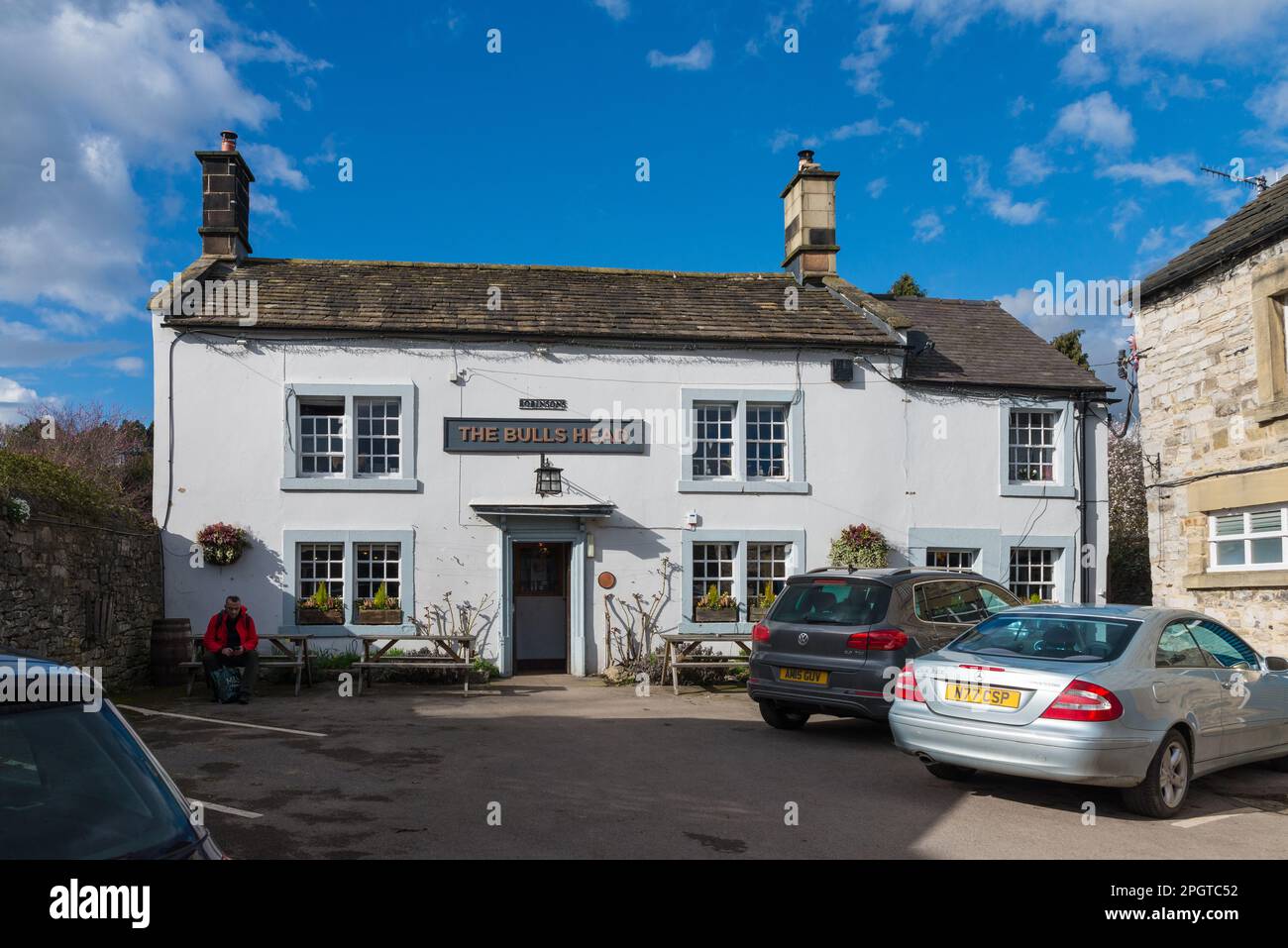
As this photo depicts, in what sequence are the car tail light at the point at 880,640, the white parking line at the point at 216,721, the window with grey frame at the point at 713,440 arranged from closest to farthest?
the car tail light at the point at 880,640 → the white parking line at the point at 216,721 → the window with grey frame at the point at 713,440

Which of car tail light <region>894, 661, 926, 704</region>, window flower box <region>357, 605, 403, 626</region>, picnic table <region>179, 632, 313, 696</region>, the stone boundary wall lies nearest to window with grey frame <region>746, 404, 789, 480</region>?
window flower box <region>357, 605, 403, 626</region>

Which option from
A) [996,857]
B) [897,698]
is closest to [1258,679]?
[897,698]

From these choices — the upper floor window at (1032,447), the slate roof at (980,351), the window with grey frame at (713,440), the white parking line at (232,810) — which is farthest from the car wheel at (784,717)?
the upper floor window at (1032,447)

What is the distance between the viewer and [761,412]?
687 inches

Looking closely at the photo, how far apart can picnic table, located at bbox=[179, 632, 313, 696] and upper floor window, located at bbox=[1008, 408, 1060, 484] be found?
12137 millimetres

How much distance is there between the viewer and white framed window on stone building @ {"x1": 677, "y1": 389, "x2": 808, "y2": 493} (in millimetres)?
16953

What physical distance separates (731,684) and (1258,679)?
334 inches

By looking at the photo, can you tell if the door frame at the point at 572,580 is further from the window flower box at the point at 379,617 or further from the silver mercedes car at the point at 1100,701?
the silver mercedes car at the point at 1100,701

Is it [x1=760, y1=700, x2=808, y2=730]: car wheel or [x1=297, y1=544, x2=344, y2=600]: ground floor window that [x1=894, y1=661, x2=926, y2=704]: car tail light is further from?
[x1=297, y1=544, x2=344, y2=600]: ground floor window

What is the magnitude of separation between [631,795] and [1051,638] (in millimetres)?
3443

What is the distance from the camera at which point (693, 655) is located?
1559 cm

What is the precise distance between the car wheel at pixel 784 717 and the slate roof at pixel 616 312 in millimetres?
7596

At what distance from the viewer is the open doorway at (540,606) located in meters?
16.7

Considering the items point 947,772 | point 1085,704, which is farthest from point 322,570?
point 1085,704
